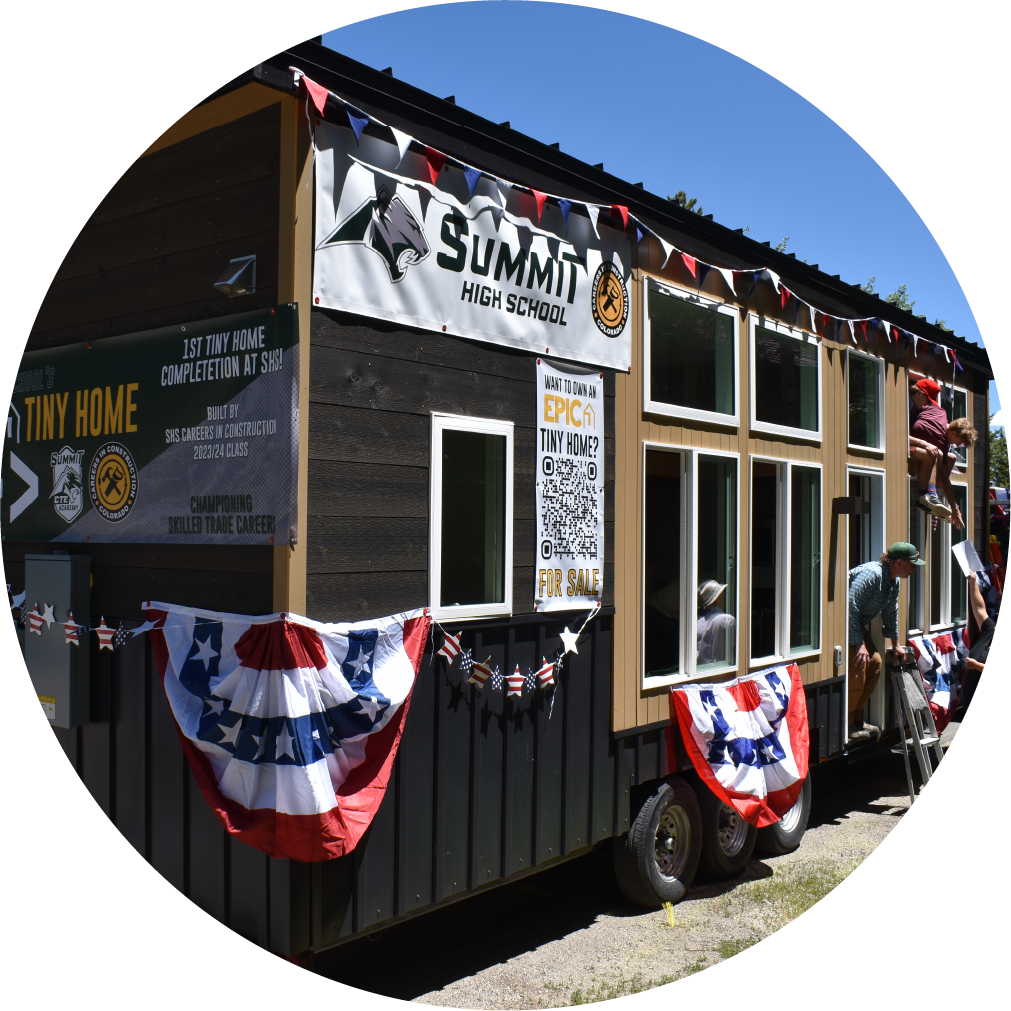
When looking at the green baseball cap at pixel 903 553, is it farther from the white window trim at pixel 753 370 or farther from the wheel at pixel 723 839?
the wheel at pixel 723 839

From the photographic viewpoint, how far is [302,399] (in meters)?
3.79

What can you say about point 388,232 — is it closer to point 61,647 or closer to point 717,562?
point 61,647

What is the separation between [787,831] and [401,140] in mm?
5590

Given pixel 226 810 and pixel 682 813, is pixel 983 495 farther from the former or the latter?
pixel 226 810

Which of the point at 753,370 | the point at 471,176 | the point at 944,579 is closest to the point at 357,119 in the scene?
the point at 471,176

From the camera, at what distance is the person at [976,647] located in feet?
31.0

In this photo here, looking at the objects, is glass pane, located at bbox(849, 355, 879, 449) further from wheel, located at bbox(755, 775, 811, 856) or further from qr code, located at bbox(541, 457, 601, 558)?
qr code, located at bbox(541, 457, 601, 558)

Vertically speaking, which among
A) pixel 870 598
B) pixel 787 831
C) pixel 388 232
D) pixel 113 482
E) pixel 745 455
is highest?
pixel 388 232

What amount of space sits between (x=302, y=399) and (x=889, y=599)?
6.01m

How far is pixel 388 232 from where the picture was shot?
13.6 ft

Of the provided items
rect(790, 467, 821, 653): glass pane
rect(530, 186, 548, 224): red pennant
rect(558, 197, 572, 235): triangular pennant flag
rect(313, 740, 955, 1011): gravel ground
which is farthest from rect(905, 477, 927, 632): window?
rect(530, 186, 548, 224): red pennant

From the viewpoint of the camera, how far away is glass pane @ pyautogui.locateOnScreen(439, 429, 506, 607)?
4441 millimetres

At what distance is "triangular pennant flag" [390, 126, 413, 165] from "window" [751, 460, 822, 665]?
352cm

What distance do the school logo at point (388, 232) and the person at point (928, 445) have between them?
20.9 feet
